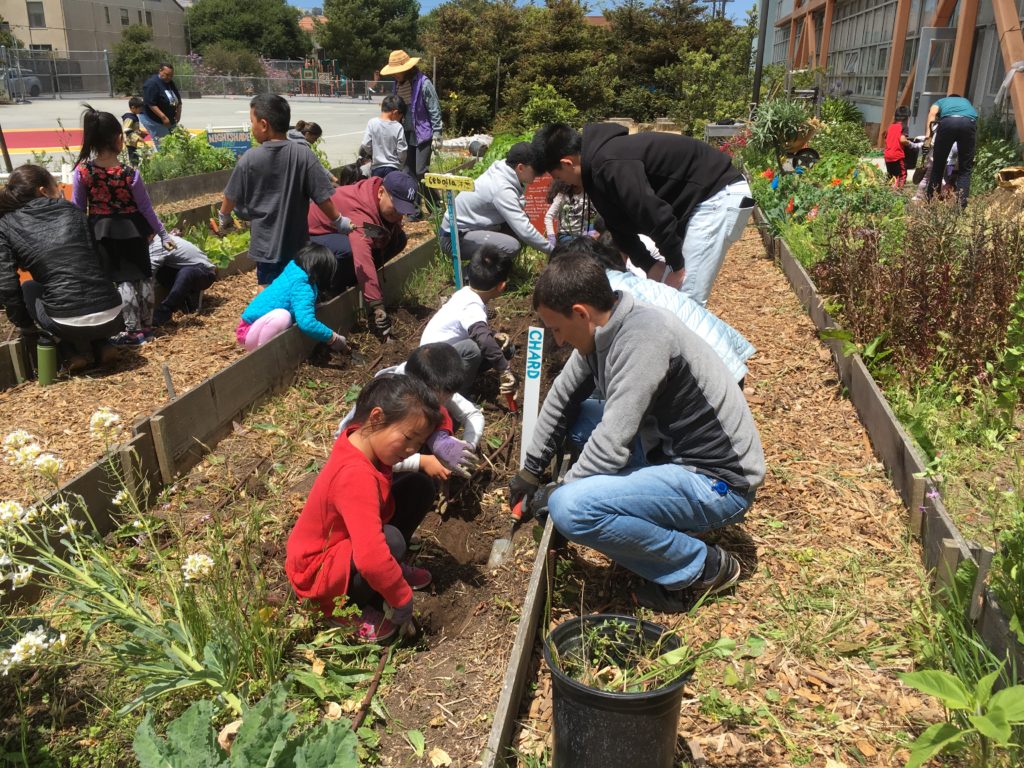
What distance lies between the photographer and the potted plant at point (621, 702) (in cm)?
209

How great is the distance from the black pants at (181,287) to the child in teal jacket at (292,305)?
112 centimetres

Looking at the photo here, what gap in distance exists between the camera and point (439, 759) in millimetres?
2404

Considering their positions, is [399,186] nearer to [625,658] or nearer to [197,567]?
[197,567]

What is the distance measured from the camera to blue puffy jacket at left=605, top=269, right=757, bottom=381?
364 centimetres

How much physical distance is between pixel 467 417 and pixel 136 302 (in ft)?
9.93

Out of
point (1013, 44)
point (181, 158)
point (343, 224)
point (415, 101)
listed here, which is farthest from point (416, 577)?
point (1013, 44)

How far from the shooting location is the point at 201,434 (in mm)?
4156

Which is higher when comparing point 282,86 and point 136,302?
point 282,86

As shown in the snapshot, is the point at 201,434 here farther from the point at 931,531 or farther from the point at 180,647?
the point at 931,531

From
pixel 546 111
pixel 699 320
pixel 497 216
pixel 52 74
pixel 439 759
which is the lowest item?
pixel 439 759

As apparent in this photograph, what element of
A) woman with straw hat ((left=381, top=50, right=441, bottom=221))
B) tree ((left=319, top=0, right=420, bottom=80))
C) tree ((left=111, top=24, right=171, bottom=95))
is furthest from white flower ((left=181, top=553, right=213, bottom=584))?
tree ((left=319, top=0, right=420, bottom=80))

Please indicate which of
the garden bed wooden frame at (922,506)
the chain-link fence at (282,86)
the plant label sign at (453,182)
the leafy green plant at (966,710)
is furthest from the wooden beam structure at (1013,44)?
the chain-link fence at (282,86)

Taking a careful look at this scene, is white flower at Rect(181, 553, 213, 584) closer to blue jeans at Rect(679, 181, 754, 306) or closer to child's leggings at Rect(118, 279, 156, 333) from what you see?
blue jeans at Rect(679, 181, 754, 306)

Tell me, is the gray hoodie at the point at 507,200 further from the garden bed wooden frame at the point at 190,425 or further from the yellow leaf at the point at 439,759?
the yellow leaf at the point at 439,759
